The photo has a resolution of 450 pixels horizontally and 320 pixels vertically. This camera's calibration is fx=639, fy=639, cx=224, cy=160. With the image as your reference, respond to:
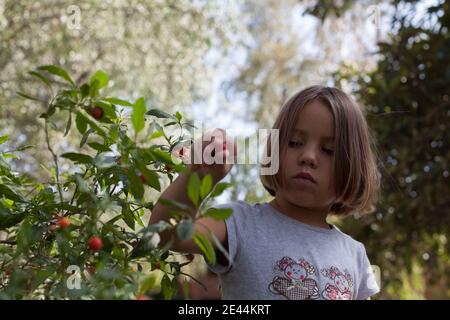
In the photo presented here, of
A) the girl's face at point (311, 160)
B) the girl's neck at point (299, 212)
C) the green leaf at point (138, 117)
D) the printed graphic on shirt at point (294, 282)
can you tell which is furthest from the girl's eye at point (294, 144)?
the green leaf at point (138, 117)

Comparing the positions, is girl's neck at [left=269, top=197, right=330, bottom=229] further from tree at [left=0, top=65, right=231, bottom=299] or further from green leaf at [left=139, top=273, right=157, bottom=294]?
green leaf at [left=139, top=273, right=157, bottom=294]

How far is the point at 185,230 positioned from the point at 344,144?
2.10 feet

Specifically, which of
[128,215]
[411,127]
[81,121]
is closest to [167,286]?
[128,215]

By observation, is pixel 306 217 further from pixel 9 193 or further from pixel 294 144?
pixel 9 193

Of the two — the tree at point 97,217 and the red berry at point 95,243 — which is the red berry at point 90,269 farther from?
the red berry at point 95,243

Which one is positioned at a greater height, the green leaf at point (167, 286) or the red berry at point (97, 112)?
the red berry at point (97, 112)

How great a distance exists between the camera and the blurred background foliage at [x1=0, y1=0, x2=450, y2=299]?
3229mm

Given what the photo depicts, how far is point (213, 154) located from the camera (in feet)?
3.29

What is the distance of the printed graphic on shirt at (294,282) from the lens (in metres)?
1.21

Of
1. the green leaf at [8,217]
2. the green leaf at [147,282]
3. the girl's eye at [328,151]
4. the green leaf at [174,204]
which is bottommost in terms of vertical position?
the green leaf at [147,282]

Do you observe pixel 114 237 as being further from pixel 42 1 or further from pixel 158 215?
pixel 42 1

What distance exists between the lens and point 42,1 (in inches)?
212
